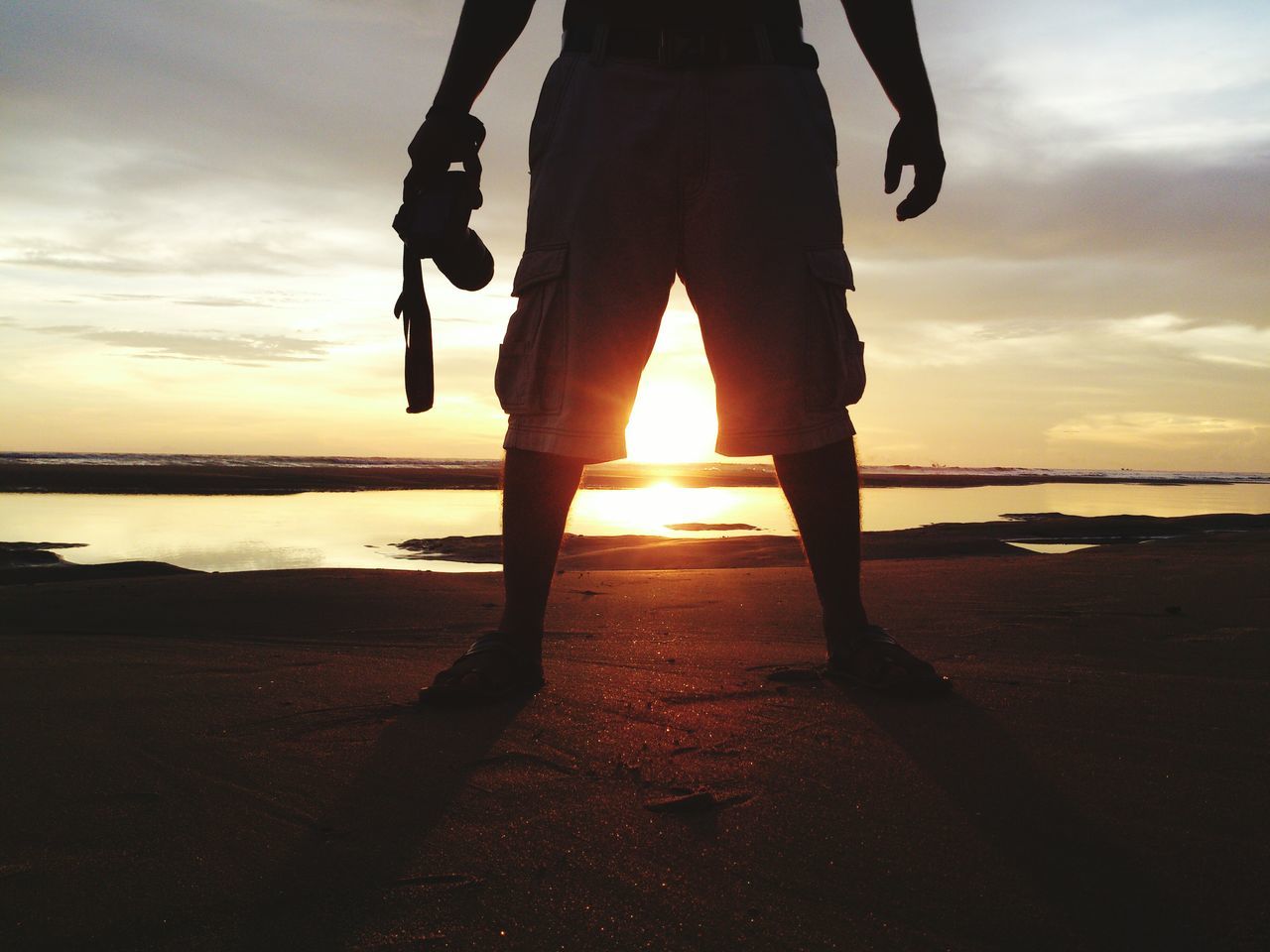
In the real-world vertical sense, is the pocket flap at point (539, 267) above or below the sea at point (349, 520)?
above

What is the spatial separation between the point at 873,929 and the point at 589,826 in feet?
1.47

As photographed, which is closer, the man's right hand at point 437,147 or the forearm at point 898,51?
the man's right hand at point 437,147

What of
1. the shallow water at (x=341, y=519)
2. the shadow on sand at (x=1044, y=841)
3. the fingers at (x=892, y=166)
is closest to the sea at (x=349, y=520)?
the shallow water at (x=341, y=519)

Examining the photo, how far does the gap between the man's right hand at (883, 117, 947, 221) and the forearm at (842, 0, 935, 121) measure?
4cm

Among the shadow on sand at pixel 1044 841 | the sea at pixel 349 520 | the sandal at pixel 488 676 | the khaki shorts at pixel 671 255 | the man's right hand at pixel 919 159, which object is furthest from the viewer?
the sea at pixel 349 520

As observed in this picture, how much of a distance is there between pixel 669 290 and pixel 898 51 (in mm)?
962

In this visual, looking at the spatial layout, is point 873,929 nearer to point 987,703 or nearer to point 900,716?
point 900,716

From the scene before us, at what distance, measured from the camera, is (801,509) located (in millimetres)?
2465

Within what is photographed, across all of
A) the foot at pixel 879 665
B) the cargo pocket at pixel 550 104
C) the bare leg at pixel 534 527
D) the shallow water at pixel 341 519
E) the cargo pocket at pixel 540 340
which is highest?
the cargo pocket at pixel 550 104

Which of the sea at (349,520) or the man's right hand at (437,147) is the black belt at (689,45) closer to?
the man's right hand at (437,147)

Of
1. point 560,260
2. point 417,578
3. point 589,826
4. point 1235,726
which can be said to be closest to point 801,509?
point 560,260

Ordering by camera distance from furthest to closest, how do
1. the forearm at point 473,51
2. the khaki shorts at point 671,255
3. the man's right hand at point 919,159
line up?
the man's right hand at point 919,159
the forearm at point 473,51
the khaki shorts at point 671,255

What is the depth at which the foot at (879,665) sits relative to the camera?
2123 millimetres

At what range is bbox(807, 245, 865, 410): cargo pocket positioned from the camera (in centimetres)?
240
